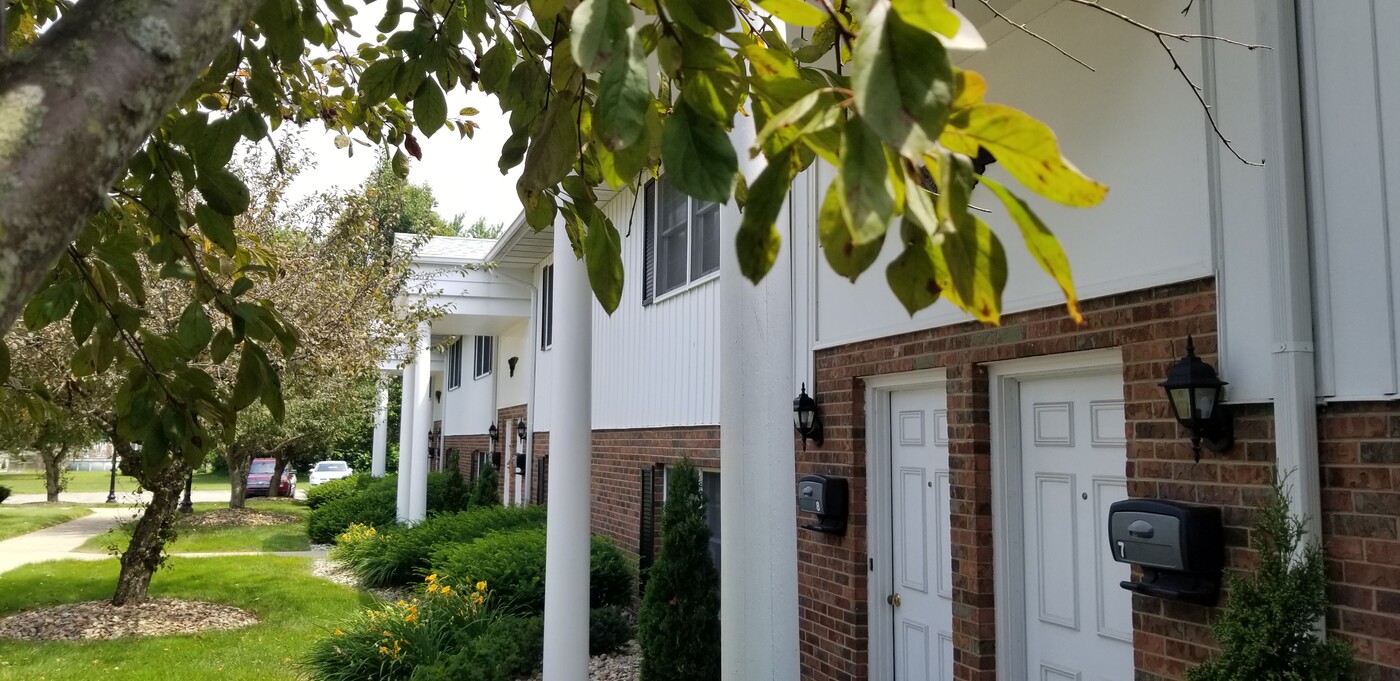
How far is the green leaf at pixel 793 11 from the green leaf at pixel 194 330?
1.70m

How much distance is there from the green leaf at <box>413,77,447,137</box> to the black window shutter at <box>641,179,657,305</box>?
8.45 m

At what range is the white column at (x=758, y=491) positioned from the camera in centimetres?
455

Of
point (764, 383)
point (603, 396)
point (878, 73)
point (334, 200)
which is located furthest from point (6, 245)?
point (334, 200)

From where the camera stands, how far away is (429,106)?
288 centimetres

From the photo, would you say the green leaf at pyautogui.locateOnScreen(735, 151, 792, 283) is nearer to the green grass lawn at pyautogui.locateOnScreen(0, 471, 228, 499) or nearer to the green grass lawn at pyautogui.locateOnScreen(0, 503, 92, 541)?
the green grass lawn at pyautogui.locateOnScreen(0, 503, 92, 541)

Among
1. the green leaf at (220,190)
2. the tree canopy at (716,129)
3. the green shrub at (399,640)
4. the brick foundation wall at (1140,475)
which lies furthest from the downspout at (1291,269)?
the green shrub at (399,640)

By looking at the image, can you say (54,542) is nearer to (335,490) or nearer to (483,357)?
(335,490)

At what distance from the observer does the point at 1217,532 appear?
396 centimetres

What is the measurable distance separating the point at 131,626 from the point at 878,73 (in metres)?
12.7

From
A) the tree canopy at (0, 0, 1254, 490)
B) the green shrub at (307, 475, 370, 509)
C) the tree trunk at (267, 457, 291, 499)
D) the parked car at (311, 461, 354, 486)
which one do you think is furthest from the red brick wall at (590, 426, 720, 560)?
the parked car at (311, 461, 354, 486)

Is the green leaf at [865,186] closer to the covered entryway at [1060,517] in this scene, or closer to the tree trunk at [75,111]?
the tree trunk at [75,111]

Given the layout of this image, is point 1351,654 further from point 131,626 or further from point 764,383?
point 131,626

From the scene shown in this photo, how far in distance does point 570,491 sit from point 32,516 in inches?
1095

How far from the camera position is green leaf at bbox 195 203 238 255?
2689mm
